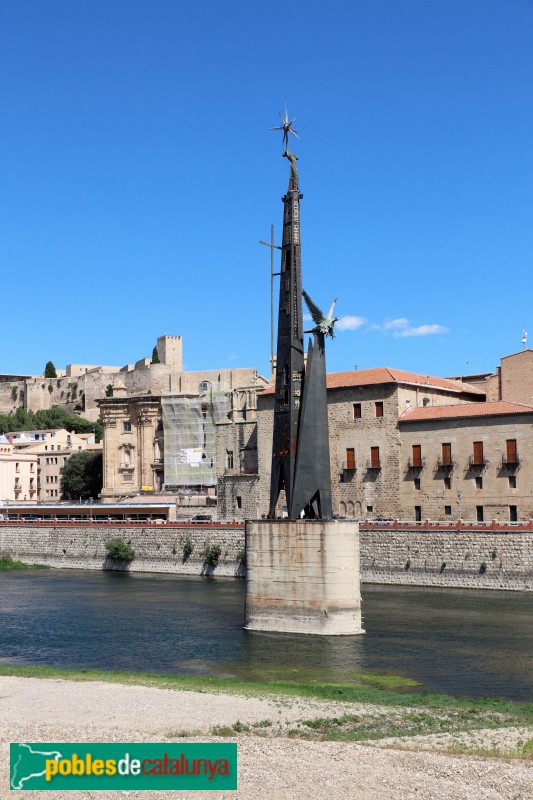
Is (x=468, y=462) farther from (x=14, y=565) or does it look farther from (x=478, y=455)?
(x=14, y=565)

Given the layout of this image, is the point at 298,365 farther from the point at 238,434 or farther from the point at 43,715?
the point at 238,434

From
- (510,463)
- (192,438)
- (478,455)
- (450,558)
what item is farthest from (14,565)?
(510,463)

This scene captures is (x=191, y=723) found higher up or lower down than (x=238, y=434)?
lower down

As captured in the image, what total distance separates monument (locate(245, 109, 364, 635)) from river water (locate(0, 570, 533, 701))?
105 cm

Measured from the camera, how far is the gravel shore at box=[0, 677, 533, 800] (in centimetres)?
1886

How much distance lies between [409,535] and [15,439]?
7765 centimetres

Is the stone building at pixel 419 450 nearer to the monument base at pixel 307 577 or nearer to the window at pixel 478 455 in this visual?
the window at pixel 478 455

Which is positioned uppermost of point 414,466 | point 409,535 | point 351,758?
point 414,466

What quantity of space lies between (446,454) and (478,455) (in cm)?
215

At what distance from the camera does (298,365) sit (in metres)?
38.3

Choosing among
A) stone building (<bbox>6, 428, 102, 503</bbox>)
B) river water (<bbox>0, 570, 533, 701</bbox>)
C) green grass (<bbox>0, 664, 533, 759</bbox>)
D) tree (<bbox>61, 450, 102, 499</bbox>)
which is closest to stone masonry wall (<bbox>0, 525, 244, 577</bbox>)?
river water (<bbox>0, 570, 533, 701</bbox>)

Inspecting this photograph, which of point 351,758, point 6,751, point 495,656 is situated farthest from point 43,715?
point 495,656

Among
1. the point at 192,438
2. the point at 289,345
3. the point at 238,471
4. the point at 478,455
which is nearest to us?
the point at 289,345

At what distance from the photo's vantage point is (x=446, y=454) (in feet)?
205
